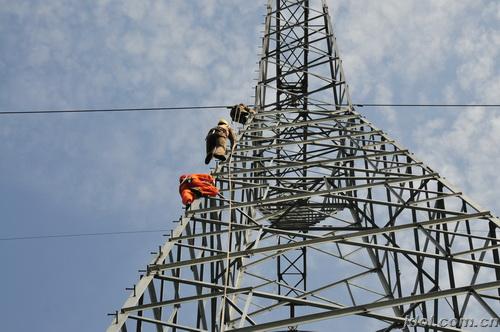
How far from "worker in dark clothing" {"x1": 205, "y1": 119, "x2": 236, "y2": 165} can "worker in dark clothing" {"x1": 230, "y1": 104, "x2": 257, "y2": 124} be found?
2.90 metres

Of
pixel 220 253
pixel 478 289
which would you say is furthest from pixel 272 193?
pixel 478 289

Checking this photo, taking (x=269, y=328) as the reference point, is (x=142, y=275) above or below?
above

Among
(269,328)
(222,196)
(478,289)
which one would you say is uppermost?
(222,196)

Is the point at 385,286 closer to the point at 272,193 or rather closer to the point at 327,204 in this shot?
the point at 327,204

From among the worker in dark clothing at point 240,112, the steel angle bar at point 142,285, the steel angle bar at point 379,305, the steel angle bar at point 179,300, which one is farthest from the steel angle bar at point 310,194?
the worker in dark clothing at point 240,112

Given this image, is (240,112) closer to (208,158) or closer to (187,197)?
(208,158)

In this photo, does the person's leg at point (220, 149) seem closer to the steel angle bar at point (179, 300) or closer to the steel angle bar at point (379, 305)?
the steel angle bar at point (179, 300)

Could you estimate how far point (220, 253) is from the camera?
25.6ft

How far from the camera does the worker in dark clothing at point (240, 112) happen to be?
15377 millimetres

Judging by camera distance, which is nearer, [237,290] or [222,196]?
[237,290]

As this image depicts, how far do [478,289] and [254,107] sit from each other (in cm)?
1021

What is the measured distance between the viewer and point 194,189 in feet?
30.8

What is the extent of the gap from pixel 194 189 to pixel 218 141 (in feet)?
8.92

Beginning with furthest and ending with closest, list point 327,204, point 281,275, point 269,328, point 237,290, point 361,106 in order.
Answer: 1. point 281,275
2. point 361,106
3. point 327,204
4. point 237,290
5. point 269,328
